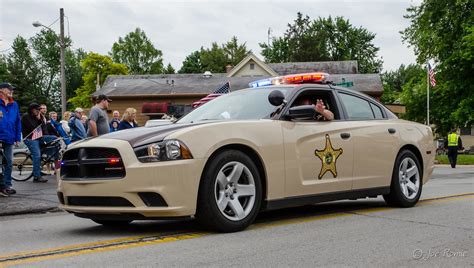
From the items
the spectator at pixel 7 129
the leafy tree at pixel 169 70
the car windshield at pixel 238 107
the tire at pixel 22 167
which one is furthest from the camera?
the leafy tree at pixel 169 70

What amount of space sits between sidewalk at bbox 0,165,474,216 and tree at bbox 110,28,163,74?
78.7 metres

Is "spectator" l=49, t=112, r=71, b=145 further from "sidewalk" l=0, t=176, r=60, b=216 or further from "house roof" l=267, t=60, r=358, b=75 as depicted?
"house roof" l=267, t=60, r=358, b=75

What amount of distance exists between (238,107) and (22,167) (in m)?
8.49

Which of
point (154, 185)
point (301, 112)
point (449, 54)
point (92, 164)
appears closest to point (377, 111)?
point (301, 112)

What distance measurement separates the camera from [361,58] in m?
84.9

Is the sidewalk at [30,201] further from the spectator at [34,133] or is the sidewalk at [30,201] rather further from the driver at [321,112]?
the driver at [321,112]

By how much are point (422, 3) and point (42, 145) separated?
32.8 meters

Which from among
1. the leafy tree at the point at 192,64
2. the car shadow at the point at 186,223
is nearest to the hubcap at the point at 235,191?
the car shadow at the point at 186,223

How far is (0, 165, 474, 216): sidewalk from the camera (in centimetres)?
785

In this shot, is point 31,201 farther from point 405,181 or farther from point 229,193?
point 405,181

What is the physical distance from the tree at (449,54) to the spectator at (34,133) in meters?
28.0

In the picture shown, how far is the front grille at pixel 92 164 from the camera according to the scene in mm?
5227

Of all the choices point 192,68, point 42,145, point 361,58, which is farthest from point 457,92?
point 192,68

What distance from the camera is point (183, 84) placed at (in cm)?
4228
